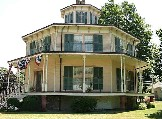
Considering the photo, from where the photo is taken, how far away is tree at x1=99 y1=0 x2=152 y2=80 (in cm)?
4503

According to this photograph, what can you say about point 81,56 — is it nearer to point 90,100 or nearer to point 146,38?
point 90,100

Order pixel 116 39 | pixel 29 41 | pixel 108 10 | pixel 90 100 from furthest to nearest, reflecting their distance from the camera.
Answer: pixel 108 10
pixel 29 41
pixel 116 39
pixel 90 100

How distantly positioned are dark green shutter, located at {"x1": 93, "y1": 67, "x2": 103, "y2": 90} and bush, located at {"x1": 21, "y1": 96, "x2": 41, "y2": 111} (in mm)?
5818

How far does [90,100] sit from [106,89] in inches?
171

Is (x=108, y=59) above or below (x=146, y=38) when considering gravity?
below

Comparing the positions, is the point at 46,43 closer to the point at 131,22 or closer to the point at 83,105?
the point at 83,105

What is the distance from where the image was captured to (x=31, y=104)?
82.7 feet

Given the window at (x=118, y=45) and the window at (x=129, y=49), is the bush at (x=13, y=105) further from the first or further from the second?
the window at (x=129, y=49)

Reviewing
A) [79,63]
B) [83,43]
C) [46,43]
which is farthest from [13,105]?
[83,43]

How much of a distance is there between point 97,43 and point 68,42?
9.65ft

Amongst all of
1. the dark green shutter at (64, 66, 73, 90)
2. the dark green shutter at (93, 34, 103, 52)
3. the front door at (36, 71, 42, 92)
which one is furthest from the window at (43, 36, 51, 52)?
the dark green shutter at (93, 34, 103, 52)

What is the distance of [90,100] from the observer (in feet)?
79.3

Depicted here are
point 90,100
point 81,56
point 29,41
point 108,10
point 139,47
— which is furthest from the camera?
point 108,10

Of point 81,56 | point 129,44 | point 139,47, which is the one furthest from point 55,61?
point 139,47
